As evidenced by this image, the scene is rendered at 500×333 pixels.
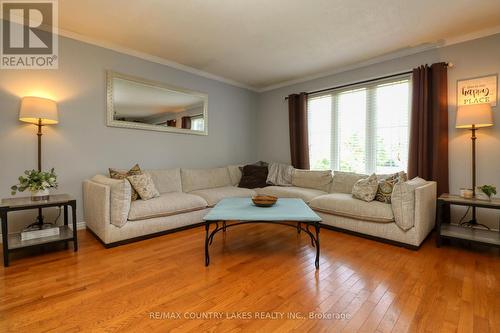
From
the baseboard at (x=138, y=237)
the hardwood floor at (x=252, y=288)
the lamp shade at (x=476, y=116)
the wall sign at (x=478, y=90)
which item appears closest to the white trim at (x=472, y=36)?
the wall sign at (x=478, y=90)

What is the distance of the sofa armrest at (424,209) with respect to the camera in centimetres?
257

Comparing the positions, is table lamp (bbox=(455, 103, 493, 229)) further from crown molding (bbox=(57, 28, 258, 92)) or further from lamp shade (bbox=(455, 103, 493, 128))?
crown molding (bbox=(57, 28, 258, 92))

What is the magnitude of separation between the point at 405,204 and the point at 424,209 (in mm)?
250

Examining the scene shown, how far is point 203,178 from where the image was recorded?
4.17m

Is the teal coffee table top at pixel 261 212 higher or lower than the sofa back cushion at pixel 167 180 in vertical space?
lower

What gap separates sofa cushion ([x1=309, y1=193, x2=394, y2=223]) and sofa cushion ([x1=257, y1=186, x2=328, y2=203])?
17 centimetres

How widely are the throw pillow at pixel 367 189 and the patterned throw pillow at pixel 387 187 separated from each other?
6cm

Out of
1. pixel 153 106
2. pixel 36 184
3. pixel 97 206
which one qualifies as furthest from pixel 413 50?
pixel 36 184

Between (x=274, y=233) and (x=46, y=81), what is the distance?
3377 mm

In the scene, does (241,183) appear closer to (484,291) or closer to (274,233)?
(274,233)

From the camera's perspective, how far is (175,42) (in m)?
3.29

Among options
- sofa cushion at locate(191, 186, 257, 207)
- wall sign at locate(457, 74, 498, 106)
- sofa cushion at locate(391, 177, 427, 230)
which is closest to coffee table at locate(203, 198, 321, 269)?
sofa cushion at locate(191, 186, 257, 207)

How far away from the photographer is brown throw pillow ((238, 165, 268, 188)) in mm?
4410

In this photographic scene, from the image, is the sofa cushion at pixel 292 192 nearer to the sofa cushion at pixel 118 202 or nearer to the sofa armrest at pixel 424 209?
the sofa armrest at pixel 424 209
